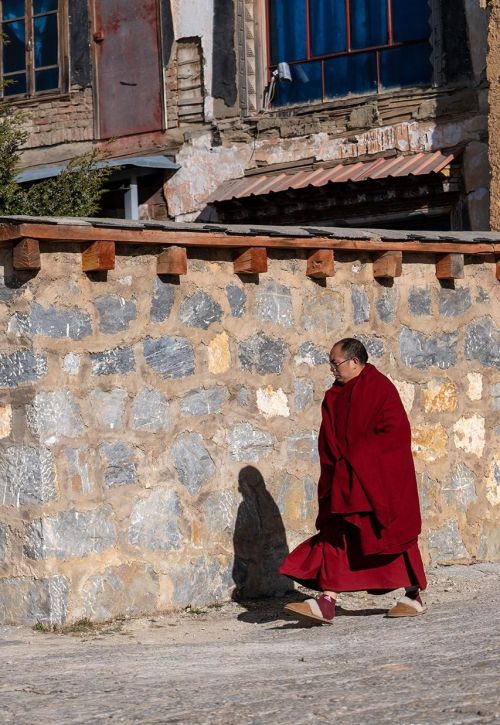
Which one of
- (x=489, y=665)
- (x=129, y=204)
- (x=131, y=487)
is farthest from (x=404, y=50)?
(x=489, y=665)

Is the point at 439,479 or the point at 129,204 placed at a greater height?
the point at 129,204

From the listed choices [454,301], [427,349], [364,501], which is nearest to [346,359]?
[364,501]

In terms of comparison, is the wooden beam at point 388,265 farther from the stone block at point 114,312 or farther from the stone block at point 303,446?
the stone block at point 114,312

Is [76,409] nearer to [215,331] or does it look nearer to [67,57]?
[215,331]

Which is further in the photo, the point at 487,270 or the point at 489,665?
the point at 487,270

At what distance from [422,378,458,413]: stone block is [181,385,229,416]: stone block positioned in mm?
1396

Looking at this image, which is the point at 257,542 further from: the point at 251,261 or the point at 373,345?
the point at 251,261

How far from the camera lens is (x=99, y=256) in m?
6.68

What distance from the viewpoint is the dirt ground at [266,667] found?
4.47 m

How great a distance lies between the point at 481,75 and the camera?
11.7 metres

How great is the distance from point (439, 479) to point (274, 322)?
1.43 meters

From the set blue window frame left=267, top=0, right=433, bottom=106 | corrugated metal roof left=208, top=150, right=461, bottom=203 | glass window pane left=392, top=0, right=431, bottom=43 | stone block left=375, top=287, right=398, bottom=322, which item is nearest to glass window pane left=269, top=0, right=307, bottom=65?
blue window frame left=267, top=0, right=433, bottom=106

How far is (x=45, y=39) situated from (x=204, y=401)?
806 centimetres

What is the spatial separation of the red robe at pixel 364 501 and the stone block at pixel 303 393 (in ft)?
2.64
